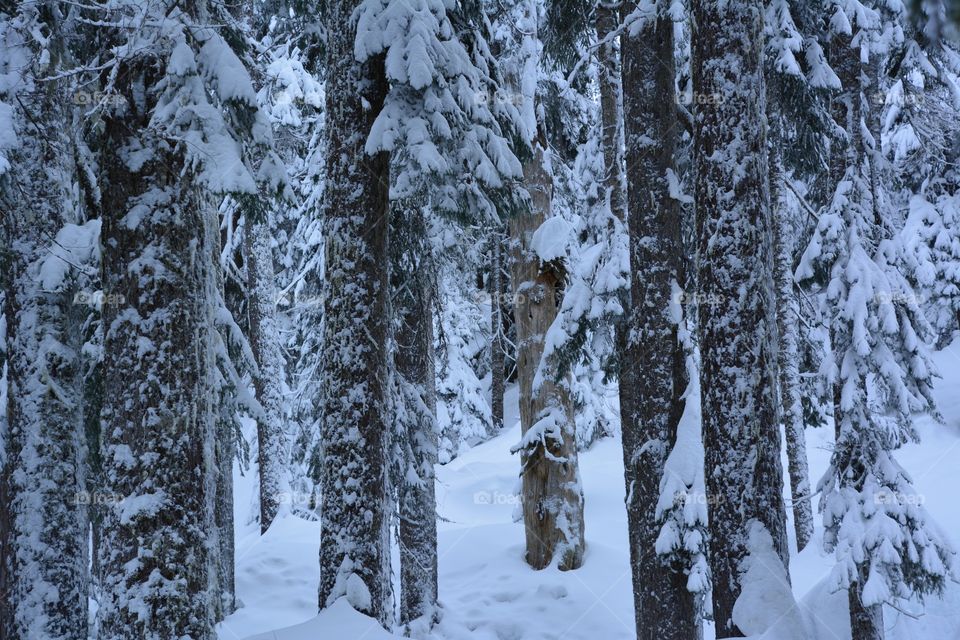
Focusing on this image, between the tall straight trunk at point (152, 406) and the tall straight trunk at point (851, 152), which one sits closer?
the tall straight trunk at point (152, 406)

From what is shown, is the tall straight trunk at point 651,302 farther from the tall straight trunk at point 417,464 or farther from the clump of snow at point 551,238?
the clump of snow at point 551,238

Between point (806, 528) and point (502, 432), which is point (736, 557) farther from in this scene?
point (502, 432)

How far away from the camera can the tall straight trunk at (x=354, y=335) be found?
22.1 ft

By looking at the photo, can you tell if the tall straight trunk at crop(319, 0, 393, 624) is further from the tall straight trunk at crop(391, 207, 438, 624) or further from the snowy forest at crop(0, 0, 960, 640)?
the tall straight trunk at crop(391, 207, 438, 624)

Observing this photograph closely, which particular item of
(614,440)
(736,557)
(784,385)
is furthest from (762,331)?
(614,440)

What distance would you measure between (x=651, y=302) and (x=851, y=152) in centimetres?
285

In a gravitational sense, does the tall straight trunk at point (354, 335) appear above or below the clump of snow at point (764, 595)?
above

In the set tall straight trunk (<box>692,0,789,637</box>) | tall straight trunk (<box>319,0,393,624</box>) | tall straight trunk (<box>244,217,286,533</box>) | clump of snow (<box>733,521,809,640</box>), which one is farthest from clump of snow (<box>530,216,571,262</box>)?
clump of snow (<box>733,521,809,640</box>)

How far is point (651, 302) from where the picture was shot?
7.88 meters

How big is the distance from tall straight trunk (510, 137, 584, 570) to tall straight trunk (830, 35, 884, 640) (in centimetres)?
489

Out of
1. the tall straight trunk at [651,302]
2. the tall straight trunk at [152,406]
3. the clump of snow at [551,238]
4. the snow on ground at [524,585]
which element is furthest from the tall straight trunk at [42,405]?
the clump of snow at [551,238]

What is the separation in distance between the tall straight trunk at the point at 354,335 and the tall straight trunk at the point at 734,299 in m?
2.80

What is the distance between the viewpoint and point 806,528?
14414 millimetres

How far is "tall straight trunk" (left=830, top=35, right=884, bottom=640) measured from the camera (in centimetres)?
750
